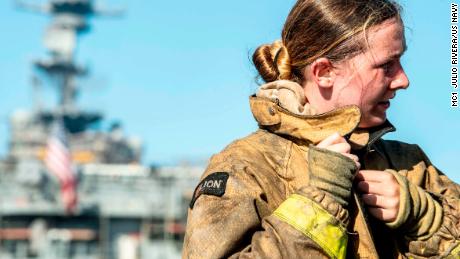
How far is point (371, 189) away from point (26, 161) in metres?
60.2

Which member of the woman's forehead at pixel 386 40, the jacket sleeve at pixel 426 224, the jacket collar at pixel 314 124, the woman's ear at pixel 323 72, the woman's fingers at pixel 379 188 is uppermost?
the woman's forehead at pixel 386 40

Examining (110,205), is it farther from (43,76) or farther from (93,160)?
(43,76)

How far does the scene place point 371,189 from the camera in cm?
291

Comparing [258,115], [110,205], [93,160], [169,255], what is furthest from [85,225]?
[258,115]

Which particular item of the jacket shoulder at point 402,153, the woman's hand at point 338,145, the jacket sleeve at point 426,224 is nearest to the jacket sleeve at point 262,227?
the woman's hand at point 338,145

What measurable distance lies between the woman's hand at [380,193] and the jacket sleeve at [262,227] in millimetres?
142

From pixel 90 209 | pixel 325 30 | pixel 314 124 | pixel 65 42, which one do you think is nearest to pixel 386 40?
pixel 325 30

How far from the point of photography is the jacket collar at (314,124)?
2.91m

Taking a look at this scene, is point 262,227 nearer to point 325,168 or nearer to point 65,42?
point 325,168

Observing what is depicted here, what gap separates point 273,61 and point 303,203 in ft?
1.82

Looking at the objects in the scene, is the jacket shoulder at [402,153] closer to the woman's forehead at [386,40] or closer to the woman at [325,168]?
the woman at [325,168]

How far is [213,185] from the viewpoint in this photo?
9.51ft

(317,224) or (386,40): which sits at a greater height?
(386,40)

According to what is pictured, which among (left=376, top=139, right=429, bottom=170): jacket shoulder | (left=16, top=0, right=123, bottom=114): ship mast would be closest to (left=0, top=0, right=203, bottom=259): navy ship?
(left=16, top=0, right=123, bottom=114): ship mast
